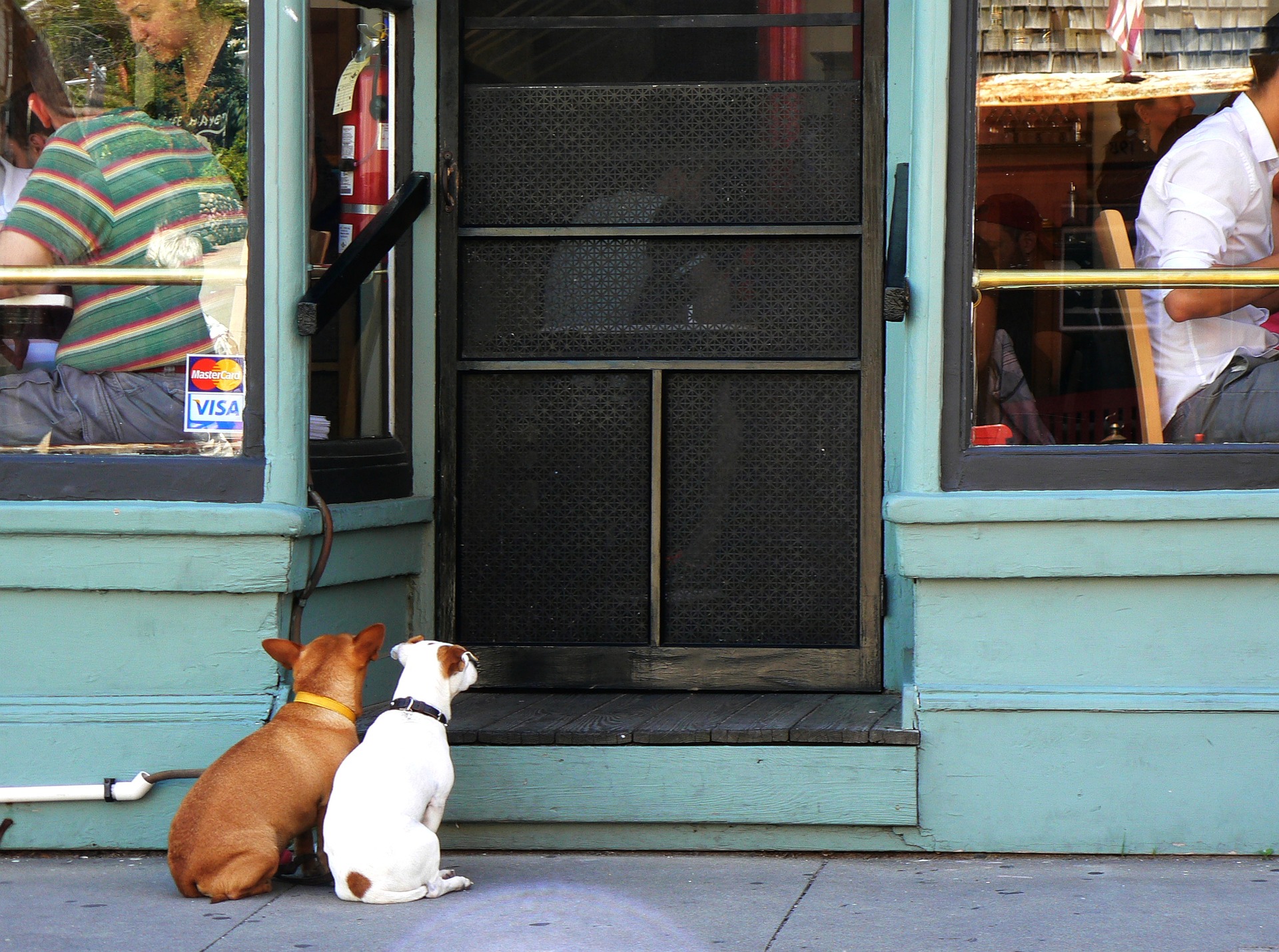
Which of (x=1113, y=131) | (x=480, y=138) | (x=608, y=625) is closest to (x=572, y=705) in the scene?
(x=608, y=625)

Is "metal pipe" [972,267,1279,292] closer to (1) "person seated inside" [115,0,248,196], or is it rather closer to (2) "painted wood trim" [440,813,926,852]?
(2) "painted wood trim" [440,813,926,852]

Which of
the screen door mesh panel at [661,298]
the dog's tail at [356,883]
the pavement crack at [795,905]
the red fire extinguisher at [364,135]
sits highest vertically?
the red fire extinguisher at [364,135]

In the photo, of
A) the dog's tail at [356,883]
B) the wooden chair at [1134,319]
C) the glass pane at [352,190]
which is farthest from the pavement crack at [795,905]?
the glass pane at [352,190]

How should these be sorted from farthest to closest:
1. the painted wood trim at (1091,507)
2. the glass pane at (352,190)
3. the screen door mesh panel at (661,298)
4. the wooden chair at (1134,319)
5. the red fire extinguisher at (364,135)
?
the screen door mesh panel at (661,298)
the red fire extinguisher at (364,135)
the glass pane at (352,190)
the wooden chair at (1134,319)
the painted wood trim at (1091,507)

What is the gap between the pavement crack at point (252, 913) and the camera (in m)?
3.54

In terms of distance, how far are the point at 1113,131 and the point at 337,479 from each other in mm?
2676

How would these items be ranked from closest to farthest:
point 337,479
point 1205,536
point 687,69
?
point 1205,536 < point 337,479 < point 687,69

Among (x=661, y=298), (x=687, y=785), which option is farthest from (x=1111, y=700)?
(x=661, y=298)

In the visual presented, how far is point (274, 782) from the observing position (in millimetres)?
3832

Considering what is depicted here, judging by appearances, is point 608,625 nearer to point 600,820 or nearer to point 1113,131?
point 600,820

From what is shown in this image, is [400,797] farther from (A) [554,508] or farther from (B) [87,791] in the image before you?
(A) [554,508]

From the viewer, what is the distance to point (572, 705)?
4.83 m

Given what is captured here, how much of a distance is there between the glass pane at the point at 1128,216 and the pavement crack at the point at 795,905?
138 cm

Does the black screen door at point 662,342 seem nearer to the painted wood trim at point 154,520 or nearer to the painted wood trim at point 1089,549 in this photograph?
the painted wood trim at point 1089,549
